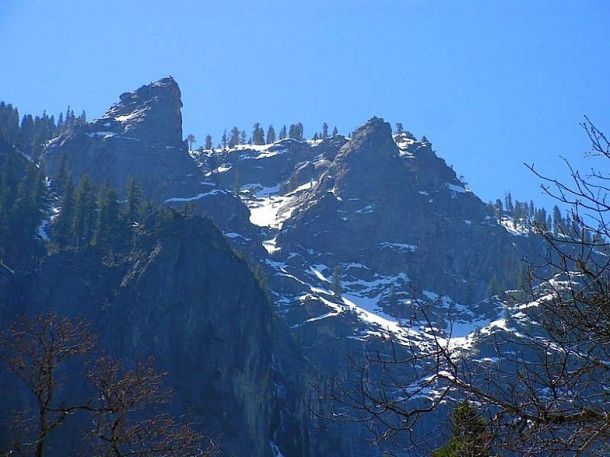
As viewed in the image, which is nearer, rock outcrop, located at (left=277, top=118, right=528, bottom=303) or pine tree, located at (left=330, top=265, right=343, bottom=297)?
pine tree, located at (left=330, top=265, right=343, bottom=297)

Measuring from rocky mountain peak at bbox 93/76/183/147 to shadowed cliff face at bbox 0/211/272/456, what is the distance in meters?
69.8

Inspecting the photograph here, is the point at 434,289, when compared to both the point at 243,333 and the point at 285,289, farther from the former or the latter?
the point at 243,333

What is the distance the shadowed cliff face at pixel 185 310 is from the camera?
71312 mm

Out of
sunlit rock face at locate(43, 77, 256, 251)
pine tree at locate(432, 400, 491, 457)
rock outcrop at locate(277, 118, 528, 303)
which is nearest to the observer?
pine tree at locate(432, 400, 491, 457)

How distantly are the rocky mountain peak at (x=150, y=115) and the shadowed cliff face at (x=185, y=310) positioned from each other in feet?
229

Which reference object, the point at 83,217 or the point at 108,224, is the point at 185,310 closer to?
the point at 108,224

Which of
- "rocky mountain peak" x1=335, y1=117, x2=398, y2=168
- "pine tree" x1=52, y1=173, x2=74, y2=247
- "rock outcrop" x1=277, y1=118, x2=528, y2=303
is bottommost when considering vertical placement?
"pine tree" x1=52, y1=173, x2=74, y2=247

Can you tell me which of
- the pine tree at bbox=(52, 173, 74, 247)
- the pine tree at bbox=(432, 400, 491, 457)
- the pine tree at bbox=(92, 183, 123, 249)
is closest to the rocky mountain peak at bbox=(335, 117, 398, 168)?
the pine tree at bbox=(52, 173, 74, 247)

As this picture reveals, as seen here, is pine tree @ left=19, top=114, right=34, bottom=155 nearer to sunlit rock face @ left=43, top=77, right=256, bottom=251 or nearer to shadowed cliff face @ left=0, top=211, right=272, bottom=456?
sunlit rock face @ left=43, top=77, right=256, bottom=251

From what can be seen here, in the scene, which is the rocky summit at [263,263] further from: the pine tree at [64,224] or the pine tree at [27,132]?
the pine tree at [27,132]

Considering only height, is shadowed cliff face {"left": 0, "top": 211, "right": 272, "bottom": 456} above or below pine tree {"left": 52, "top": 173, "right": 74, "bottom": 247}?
below

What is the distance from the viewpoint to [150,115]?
153375mm

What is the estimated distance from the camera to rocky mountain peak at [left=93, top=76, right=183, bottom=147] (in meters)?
150

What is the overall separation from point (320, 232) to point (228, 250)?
76803 millimetres
